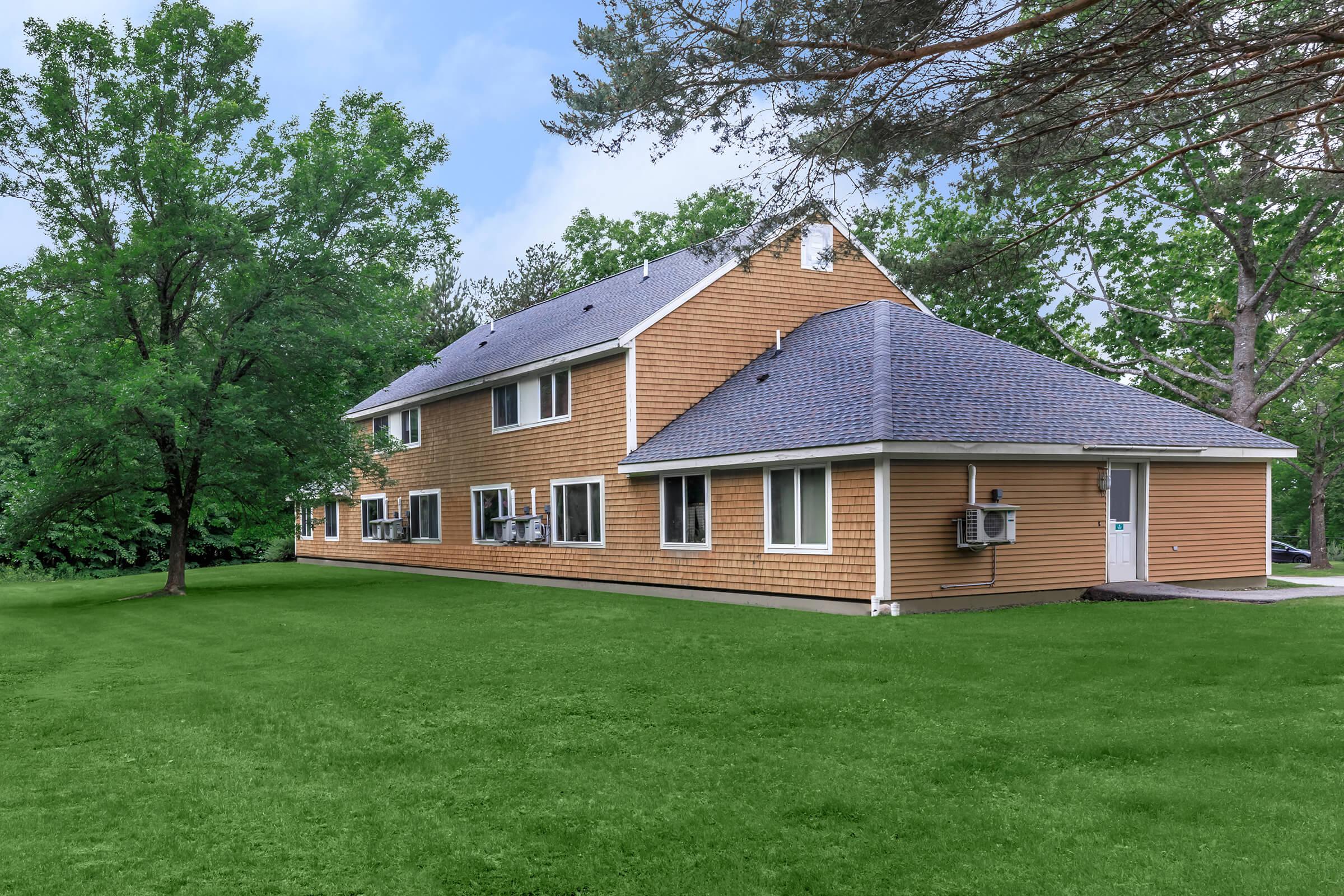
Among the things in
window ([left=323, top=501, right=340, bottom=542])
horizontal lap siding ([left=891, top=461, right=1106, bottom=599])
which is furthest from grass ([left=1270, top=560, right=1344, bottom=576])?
window ([left=323, top=501, right=340, bottom=542])

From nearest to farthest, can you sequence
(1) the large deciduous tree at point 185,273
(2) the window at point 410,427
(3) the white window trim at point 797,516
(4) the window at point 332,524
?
(3) the white window trim at point 797,516
(1) the large deciduous tree at point 185,273
(2) the window at point 410,427
(4) the window at point 332,524

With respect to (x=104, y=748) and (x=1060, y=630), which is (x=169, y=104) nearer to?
(x=104, y=748)

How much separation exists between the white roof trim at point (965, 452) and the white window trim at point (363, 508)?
13778 millimetres

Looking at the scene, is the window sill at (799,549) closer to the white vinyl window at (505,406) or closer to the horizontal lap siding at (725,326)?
the horizontal lap siding at (725,326)

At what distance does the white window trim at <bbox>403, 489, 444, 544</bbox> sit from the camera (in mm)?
26703

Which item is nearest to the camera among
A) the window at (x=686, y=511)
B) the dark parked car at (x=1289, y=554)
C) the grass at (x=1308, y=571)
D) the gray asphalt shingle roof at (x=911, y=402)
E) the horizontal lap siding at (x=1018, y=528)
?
the horizontal lap siding at (x=1018, y=528)

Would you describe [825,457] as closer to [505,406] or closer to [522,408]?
[522,408]

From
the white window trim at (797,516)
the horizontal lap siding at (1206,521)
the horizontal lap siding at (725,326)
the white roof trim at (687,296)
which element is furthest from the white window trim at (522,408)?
the horizontal lap siding at (1206,521)

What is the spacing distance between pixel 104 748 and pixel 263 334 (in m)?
14.2

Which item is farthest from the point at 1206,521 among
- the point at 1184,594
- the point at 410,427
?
the point at 410,427

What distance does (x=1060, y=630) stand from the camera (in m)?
12.2

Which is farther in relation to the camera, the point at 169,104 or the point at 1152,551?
the point at 169,104

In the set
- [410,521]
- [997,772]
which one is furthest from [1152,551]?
[410,521]

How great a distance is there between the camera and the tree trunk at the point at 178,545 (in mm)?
21281
